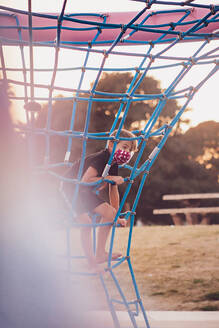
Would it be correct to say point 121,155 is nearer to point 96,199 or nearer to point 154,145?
point 96,199

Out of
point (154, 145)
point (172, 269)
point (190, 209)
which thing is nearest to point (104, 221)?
point (172, 269)

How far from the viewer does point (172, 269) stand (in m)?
4.56

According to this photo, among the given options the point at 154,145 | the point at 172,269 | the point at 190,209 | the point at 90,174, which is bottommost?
the point at 172,269

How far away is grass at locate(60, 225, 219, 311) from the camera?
11.7ft

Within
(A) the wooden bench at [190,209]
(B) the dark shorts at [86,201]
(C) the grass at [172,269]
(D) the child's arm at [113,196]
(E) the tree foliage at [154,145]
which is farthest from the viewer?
(E) the tree foliage at [154,145]

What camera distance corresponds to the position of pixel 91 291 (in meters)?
3.79

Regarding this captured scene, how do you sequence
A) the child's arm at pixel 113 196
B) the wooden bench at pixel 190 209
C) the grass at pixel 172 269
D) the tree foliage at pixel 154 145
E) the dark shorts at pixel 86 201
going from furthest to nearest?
the tree foliage at pixel 154 145, the wooden bench at pixel 190 209, the grass at pixel 172 269, the child's arm at pixel 113 196, the dark shorts at pixel 86 201

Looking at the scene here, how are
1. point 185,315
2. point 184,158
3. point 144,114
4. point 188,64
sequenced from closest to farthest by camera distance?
point 188,64 < point 185,315 < point 144,114 < point 184,158

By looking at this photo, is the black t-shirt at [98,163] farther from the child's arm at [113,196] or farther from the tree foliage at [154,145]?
the tree foliage at [154,145]

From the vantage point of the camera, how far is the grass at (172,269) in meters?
3.55

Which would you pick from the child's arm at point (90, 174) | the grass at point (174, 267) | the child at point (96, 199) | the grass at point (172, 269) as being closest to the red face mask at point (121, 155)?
the child at point (96, 199)

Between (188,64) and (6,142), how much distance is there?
0.70 meters

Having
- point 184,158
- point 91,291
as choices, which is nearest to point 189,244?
point 91,291

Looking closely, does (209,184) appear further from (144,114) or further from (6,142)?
(6,142)
